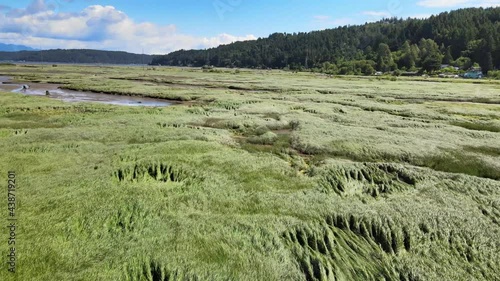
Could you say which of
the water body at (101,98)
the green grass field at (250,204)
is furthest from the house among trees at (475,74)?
the water body at (101,98)

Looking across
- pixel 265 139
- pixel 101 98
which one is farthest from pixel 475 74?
pixel 101 98

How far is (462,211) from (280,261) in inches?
479

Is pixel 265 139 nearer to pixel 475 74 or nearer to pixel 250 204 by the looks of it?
pixel 250 204

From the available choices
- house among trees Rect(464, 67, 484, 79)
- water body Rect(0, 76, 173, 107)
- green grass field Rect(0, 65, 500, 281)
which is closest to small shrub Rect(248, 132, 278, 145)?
green grass field Rect(0, 65, 500, 281)

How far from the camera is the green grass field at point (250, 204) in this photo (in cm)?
1377

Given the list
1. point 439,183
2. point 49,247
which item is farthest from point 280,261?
point 439,183

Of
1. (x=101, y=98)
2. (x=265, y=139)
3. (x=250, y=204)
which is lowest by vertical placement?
(x=250, y=204)

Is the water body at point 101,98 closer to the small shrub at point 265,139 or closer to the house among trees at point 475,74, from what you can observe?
the small shrub at point 265,139

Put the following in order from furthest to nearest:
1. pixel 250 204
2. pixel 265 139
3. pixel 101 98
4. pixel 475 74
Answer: pixel 475 74, pixel 101 98, pixel 265 139, pixel 250 204

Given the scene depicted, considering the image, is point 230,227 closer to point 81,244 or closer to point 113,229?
point 113,229

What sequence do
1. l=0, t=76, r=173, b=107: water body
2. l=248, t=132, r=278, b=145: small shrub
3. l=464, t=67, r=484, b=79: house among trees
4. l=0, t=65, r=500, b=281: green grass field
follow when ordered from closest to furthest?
l=0, t=65, r=500, b=281: green grass field
l=248, t=132, r=278, b=145: small shrub
l=0, t=76, r=173, b=107: water body
l=464, t=67, r=484, b=79: house among trees

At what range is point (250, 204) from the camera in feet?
62.4

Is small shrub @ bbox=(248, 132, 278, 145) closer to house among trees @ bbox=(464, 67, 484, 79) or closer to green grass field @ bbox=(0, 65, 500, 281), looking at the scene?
green grass field @ bbox=(0, 65, 500, 281)

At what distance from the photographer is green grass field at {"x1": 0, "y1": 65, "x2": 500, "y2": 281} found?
13766 mm
